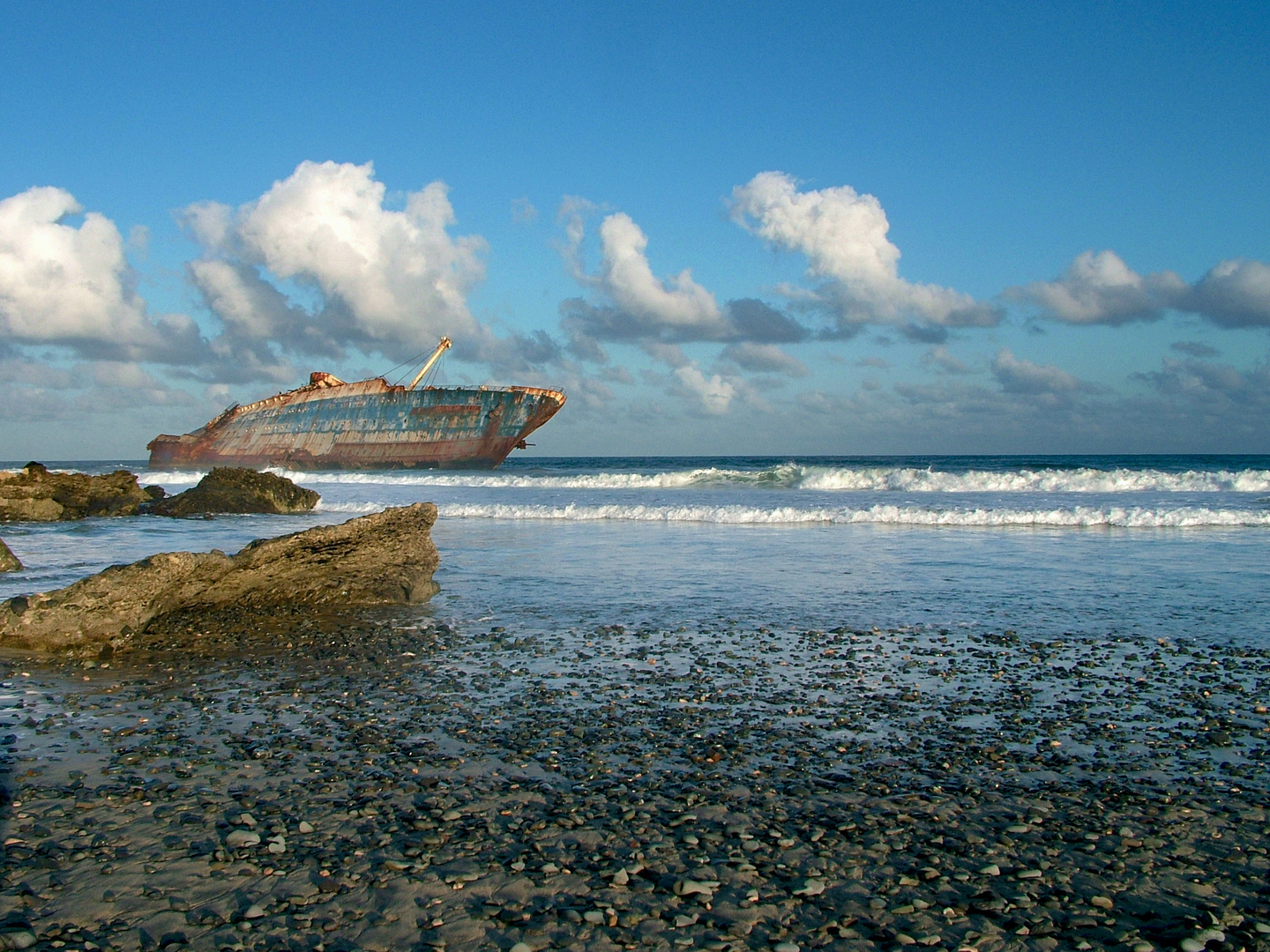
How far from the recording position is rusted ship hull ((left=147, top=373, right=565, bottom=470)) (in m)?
60.7

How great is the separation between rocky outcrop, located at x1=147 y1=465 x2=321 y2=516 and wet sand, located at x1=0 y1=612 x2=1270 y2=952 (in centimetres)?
1749

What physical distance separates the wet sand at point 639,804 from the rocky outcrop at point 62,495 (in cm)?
1697

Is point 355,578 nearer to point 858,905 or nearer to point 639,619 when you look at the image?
point 639,619

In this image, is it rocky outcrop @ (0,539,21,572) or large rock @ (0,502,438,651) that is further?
rocky outcrop @ (0,539,21,572)

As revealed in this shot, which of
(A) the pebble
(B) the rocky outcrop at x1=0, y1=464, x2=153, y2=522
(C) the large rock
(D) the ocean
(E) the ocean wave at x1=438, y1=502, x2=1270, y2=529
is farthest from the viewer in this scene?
(B) the rocky outcrop at x1=0, y1=464, x2=153, y2=522

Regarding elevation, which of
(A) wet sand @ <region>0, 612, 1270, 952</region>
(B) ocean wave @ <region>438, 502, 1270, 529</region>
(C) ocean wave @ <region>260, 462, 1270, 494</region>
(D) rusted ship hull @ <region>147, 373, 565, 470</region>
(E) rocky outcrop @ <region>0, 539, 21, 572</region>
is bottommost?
(A) wet sand @ <region>0, 612, 1270, 952</region>

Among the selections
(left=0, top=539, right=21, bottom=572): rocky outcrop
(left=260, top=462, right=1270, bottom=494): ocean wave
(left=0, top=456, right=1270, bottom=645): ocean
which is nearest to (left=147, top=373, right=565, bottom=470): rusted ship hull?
(left=260, top=462, right=1270, bottom=494): ocean wave

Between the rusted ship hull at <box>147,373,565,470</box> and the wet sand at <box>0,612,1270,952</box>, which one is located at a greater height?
the rusted ship hull at <box>147,373,565,470</box>

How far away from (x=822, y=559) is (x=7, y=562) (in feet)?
38.8

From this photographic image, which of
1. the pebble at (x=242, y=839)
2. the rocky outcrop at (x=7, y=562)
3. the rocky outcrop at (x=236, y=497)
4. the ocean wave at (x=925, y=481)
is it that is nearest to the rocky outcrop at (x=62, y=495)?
the rocky outcrop at (x=236, y=497)

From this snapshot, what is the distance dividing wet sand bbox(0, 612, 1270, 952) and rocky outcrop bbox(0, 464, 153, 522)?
17.0 metres

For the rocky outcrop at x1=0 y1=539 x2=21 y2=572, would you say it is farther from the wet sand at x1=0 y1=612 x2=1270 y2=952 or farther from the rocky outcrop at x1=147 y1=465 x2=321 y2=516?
the rocky outcrop at x1=147 y1=465 x2=321 y2=516

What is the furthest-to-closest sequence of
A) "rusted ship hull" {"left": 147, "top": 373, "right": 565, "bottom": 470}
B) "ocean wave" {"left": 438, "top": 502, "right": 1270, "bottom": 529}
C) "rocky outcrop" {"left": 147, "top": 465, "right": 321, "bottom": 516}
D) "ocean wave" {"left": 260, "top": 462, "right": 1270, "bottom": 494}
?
1. "rusted ship hull" {"left": 147, "top": 373, "right": 565, "bottom": 470}
2. "ocean wave" {"left": 260, "top": 462, "right": 1270, "bottom": 494}
3. "rocky outcrop" {"left": 147, "top": 465, "right": 321, "bottom": 516}
4. "ocean wave" {"left": 438, "top": 502, "right": 1270, "bottom": 529}

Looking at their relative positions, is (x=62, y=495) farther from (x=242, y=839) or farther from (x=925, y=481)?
(x=925, y=481)
